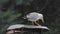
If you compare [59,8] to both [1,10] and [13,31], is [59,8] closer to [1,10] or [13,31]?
[1,10]

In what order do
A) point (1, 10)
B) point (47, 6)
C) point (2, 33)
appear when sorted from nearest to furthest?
point (2, 33), point (1, 10), point (47, 6)

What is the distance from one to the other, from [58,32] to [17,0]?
154cm

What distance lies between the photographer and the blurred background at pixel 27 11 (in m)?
7.74

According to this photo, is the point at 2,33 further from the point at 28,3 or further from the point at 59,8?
the point at 59,8

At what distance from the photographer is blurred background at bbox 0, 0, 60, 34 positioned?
7739mm

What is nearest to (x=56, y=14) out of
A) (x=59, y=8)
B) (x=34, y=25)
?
(x=59, y=8)

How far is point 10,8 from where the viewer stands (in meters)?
8.21

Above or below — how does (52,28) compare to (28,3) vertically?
below

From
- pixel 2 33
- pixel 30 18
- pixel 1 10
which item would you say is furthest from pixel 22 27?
pixel 1 10

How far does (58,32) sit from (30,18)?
3.79 meters

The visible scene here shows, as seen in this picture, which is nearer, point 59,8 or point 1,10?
point 1,10

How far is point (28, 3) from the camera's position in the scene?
8.24 meters

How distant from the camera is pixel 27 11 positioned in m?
8.08

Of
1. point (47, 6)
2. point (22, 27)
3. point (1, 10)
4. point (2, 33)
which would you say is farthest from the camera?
point (47, 6)
